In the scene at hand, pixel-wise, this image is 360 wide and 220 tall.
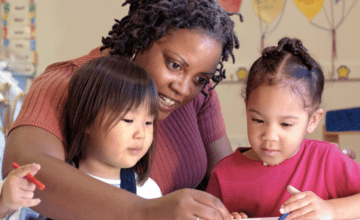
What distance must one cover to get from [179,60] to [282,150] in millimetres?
339

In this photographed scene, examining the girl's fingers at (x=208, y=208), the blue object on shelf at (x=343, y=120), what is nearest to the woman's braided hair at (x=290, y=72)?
the girl's fingers at (x=208, y=208)

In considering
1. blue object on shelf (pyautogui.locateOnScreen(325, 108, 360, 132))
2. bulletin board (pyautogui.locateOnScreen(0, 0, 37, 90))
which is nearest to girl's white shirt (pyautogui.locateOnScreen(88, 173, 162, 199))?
blue object on shelf (pyautogui.locateOnScreen(325, 108, 360, 132))

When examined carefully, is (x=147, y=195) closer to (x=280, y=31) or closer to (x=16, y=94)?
(x=16, y=94)

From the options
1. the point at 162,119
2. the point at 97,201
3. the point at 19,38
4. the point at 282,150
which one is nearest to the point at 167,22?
the point at 162,119

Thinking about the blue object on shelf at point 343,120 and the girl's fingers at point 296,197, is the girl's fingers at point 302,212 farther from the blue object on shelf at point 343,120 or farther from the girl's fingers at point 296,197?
the blue object on shelf at point 343,120

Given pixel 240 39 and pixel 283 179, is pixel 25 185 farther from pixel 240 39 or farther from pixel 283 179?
pixel 240 39

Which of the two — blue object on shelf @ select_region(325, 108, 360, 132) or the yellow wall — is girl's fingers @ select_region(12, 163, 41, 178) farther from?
the yellow wall

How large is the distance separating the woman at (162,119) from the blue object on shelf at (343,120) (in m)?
0.79

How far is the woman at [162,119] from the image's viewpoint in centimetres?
55

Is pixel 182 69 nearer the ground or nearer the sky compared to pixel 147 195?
nearer the sky

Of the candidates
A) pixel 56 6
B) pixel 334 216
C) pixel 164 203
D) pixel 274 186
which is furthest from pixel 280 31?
pixel 164 203

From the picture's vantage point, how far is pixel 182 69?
96cm

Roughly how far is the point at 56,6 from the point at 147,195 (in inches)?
78.6

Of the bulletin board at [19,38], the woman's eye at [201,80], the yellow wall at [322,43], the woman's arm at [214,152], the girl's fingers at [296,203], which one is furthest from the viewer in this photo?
the bulletin board at [19,38]
